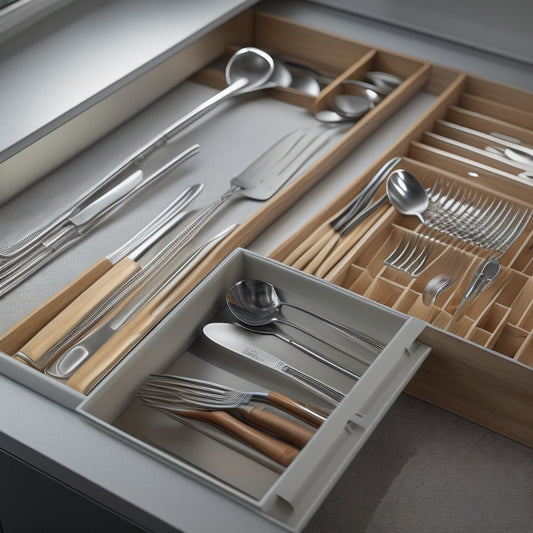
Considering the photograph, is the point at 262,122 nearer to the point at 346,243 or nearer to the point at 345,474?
the point at 346,243

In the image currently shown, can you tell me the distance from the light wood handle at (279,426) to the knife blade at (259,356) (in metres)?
0.05

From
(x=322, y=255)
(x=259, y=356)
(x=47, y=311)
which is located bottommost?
(x=47, y=311)

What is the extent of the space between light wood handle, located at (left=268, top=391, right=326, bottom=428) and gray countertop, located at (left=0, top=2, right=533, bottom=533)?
8 cm

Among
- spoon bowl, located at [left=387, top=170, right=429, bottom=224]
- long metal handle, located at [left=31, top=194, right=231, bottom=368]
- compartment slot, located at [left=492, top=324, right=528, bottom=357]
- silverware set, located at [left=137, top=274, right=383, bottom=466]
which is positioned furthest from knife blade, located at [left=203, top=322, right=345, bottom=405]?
spoon bowl, located at [left=387, top=170, right=429, bottom=224]

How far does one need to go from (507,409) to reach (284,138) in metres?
0.60

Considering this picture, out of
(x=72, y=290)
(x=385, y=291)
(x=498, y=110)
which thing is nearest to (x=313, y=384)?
(x=385, y=291)

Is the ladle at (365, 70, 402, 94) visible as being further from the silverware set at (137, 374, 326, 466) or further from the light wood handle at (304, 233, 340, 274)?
the silverware set at (137, 374, 326, 466)

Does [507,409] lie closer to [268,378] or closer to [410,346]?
[410,346]

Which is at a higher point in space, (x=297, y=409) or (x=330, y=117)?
(x=330, y=117)

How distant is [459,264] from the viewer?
106cm

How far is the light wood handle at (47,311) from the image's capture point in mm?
911

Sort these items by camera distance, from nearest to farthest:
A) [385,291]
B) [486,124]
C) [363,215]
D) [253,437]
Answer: [253,437]
[385,291]
[363,215]
[486,124]

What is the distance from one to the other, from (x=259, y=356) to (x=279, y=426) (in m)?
0.11

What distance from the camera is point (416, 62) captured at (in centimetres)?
148
